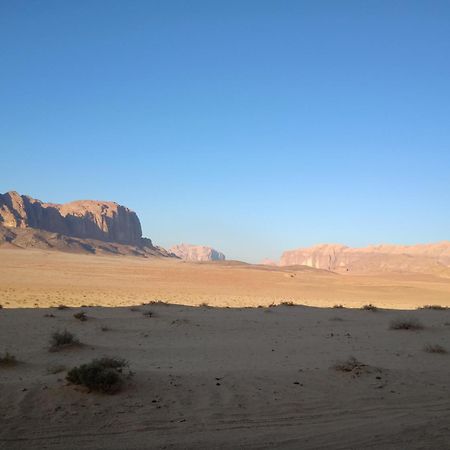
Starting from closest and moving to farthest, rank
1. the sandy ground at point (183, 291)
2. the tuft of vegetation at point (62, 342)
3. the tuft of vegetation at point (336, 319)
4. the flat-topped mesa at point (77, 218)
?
1. the tuft of vegetation at point (62, 342)
2. the tuft of vegetation at point (336, 319)
3. the sandy ground at point (183, 291)
4. the flat-topped mesa at point (77, 218)

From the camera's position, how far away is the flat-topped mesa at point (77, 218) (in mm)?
128250

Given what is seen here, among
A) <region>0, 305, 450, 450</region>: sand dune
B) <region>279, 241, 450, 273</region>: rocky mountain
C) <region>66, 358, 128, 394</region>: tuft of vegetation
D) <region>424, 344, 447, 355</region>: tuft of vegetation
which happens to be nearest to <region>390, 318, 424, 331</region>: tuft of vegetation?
<region>0, 305, 450, 450</region>: sand dune

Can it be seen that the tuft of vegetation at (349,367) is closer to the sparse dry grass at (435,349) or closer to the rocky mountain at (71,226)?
the sparse dry grass at (435,349)

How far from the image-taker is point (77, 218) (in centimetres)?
15512

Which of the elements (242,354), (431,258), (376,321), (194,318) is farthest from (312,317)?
(431,258)

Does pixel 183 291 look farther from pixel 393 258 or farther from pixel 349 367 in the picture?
pixel 393 258

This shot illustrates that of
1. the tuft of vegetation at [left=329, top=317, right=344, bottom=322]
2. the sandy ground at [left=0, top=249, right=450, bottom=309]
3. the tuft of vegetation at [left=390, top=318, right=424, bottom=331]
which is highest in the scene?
the tuft of vegetation at [left=390, top=318, right=424, bottom=331]

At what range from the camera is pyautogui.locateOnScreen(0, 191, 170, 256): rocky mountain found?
11181 centimetres

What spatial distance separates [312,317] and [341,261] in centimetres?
17751

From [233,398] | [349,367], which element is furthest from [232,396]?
[349,367]

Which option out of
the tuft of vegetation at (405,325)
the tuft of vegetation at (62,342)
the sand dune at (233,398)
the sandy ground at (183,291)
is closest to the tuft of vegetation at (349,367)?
the sand dune at (233,398)

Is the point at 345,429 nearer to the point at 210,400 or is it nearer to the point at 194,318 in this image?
the point at 210,400

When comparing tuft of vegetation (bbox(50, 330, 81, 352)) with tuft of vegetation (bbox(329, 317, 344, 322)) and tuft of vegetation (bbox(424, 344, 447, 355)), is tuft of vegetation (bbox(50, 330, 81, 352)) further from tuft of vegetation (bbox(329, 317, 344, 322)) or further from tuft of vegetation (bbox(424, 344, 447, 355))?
tuft of vegetation (bbox(329, 317, 344, 322))

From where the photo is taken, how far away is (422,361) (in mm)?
8734
